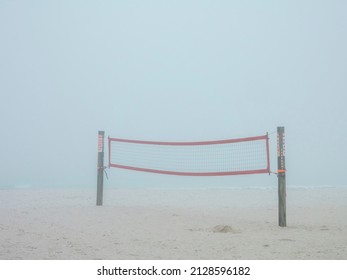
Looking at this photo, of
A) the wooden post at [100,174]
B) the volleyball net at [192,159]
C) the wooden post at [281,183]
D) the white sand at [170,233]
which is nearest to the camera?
the white sand at [170,233]

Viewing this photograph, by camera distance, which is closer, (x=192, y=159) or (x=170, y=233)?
(x=170, y=233)

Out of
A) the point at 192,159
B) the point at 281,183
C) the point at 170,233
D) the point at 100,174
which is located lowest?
the point at 170,233

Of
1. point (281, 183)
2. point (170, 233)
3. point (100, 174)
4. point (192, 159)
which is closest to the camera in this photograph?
point (170, 233)

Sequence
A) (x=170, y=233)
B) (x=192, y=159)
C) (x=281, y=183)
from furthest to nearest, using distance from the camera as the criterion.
Answer: (x=192, y=159), (x=281, y=183), (x=170, y=233)

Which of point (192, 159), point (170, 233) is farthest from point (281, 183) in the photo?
point (192, 159)

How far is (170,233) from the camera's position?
421 cm

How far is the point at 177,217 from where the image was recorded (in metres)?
5.32

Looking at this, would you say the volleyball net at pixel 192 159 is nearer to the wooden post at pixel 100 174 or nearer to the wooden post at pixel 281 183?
the wooden post at pixel 100 174

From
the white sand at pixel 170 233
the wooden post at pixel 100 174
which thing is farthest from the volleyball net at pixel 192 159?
the white sand at pixel 170 233

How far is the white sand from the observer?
3.29m

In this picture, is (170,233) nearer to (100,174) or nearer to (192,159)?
(100,174)

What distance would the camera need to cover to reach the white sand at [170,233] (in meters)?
3.29

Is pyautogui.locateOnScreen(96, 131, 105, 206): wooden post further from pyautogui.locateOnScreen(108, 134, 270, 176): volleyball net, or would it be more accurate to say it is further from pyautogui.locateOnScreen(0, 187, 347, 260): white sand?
pyautogui.locateOnScreen(0, 187, 347, 260): white sand
